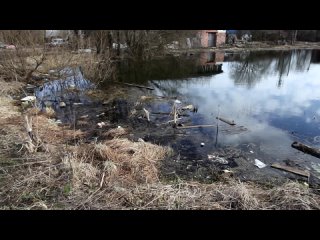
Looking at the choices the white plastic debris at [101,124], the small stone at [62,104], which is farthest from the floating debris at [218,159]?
the small stone at [62,104]

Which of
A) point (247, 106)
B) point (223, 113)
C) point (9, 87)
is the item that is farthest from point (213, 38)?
point (9, 87)

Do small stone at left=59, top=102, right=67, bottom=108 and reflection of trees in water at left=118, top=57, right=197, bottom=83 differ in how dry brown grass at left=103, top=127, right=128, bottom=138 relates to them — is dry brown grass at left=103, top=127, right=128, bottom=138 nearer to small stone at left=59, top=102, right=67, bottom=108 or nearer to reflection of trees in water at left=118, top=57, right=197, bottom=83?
small stone at left=59, top=102, right=67, bottom=108

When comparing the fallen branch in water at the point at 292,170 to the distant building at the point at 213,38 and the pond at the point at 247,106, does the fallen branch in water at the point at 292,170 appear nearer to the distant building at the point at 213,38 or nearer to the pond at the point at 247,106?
the pond at the point at 247,106

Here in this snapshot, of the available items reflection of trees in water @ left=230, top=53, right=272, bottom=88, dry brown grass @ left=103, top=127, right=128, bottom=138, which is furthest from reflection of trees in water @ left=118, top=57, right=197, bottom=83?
dry brown grass @ left=103, top=127, right=128, bottom=138

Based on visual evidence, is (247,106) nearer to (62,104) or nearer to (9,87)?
(62,104)

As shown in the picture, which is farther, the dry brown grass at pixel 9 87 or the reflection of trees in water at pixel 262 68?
the reflection of trees in water at pixel 262 68

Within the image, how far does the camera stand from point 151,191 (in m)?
4.08

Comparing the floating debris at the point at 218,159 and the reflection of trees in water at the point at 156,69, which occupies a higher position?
the reflection of trees in water at the point at 156,69

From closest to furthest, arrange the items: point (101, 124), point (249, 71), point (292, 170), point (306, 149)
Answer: point (292, 170) < point (306, 149) < point (101, 124) < point (249, 71)

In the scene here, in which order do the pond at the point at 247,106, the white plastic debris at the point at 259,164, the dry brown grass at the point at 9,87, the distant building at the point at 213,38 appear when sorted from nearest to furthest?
1. the white plastic debris at the point at 259,164
2. the pond at the point at 247,106
3. the dry brown grass at the point at 9,87
4. the distant building at the point at 213,38

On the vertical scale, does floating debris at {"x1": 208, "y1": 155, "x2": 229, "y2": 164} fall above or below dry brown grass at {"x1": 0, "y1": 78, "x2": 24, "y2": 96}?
below
